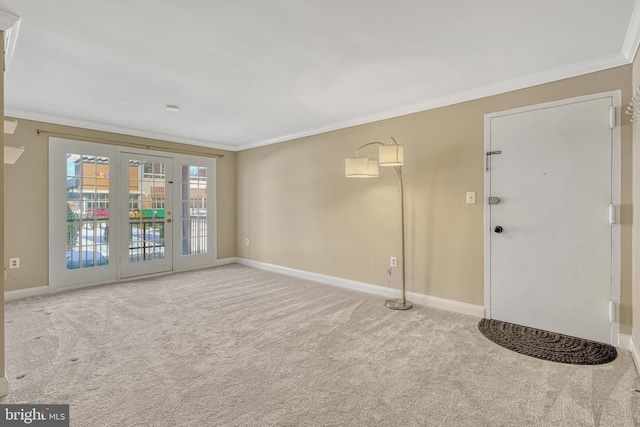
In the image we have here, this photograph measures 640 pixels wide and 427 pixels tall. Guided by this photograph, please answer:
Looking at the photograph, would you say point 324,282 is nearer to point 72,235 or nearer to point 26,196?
point 72,235

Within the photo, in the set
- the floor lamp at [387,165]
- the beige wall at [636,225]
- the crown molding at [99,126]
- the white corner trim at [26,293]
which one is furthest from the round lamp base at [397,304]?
the white corner trim at [26,293]

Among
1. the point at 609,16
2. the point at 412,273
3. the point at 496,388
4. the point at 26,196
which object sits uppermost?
the point at 609,16

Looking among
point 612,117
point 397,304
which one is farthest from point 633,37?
point 397,304

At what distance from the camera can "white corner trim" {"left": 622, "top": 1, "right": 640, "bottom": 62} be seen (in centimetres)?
198

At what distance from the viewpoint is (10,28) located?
81.4 inches

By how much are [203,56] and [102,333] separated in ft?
8.61

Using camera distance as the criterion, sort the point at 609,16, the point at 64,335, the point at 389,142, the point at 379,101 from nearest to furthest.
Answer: the point at 609,16, the point at 64,335, the point at 379,101, the point at 389,142

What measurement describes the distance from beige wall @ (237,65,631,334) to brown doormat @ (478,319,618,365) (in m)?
0.31

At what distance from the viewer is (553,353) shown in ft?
8.13

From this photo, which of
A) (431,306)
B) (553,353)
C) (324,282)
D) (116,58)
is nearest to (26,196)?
(116,58)

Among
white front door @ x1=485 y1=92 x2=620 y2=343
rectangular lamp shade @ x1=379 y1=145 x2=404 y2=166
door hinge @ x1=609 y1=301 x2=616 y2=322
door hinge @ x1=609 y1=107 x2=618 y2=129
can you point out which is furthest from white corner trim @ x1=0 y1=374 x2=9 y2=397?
door hinge @ x1=609 y1=107 x2=618 y2=129

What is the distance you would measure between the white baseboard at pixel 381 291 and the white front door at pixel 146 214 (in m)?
1.65

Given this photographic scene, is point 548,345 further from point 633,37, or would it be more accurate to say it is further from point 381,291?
point 633,37

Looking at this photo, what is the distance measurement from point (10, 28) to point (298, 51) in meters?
1.91
